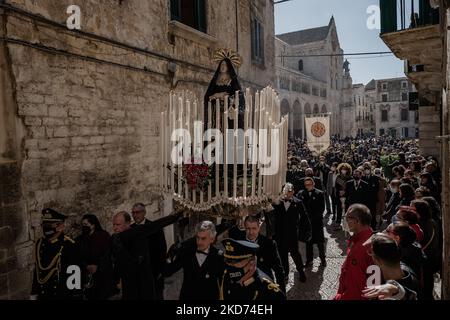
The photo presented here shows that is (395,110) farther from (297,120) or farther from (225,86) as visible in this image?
(225,86)

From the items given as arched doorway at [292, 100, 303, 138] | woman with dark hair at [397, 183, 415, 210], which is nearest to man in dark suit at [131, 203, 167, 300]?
woman with dark hair at [397, 183, 415, 210]

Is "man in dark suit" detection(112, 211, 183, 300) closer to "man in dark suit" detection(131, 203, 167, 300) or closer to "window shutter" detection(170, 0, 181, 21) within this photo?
"man in dark suit" detection(131, 203, 167, 300)

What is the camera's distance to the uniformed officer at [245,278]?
9.09 feet

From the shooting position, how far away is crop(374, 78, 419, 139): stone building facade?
166 feet

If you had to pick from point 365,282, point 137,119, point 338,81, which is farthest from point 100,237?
point 338,81

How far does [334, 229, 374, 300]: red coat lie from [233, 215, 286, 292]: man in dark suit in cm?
72

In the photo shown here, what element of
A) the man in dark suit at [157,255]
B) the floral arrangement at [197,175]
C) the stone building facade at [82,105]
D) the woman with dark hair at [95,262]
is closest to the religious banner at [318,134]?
the stone building facade at [82,105]

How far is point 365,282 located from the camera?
10.3ft

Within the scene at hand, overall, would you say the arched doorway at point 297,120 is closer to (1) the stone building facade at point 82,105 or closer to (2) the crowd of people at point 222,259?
(1) the stone building facade at point 82,105

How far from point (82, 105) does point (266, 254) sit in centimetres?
368

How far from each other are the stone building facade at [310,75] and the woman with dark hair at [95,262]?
2694cm
